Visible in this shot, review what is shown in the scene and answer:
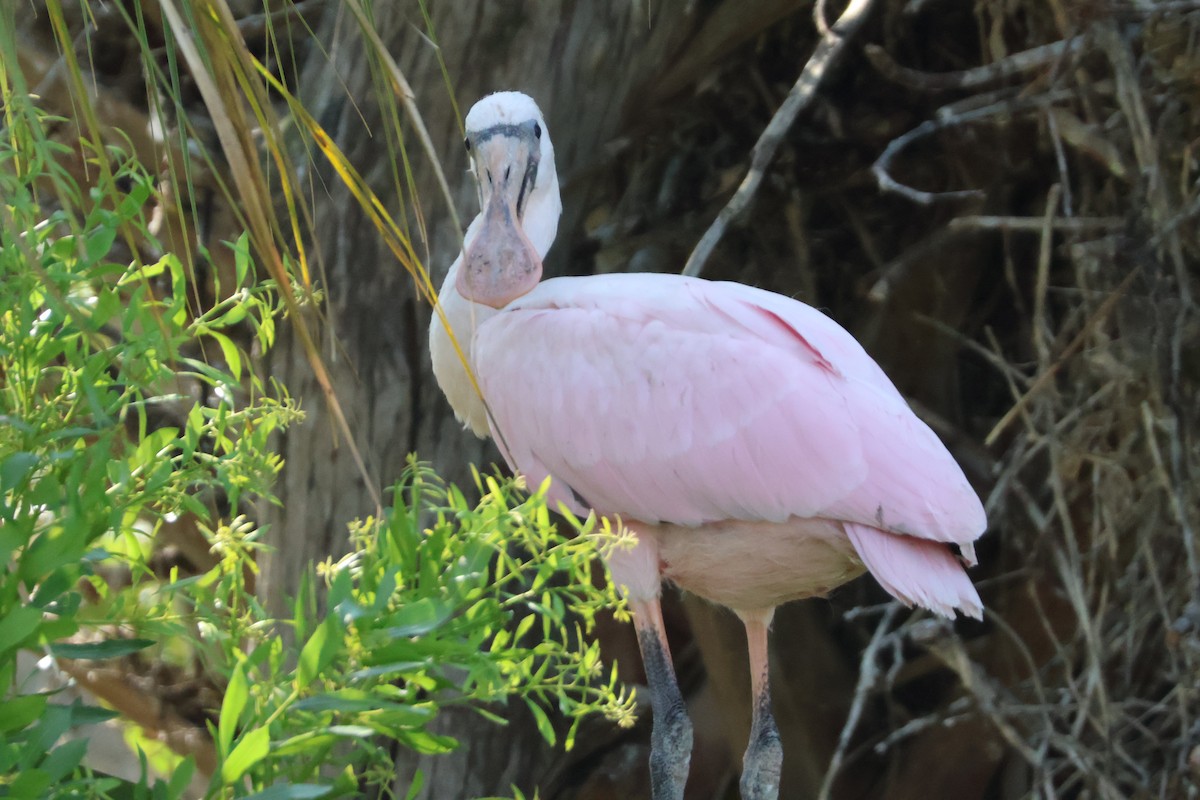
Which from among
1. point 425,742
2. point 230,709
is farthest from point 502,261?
point 230,709

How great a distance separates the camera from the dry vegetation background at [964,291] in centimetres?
280

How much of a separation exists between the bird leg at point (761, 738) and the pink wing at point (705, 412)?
50 cm

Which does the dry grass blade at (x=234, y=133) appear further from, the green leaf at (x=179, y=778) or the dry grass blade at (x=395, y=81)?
the green leaf at (x=179, y=778)

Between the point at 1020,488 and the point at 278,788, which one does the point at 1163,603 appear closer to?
the point at 1020,488

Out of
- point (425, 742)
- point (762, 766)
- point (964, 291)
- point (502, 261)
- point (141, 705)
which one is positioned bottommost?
point (141, 705)

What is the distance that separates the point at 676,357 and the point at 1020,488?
3.28 ft

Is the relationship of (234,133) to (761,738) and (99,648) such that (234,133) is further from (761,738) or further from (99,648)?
(761,738)

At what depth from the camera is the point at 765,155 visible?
280 cm

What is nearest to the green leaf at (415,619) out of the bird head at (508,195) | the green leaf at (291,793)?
the green leaf at (291,793)

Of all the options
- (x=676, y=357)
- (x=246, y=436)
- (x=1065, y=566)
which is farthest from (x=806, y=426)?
(x=246, y=436)

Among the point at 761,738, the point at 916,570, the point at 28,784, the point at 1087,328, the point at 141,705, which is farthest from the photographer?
the point at 141,705

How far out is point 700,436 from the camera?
2.53m

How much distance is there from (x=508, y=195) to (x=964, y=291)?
58.0 inches

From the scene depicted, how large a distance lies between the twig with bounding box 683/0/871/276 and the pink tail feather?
0.65m
